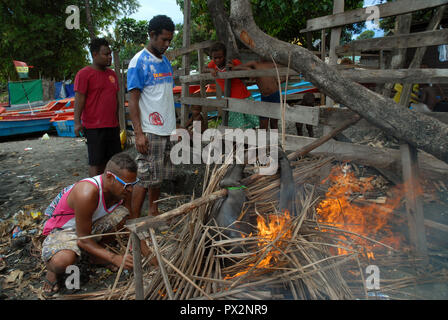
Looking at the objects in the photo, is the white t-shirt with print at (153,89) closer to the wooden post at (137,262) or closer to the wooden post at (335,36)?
the wooden post at (335,36)

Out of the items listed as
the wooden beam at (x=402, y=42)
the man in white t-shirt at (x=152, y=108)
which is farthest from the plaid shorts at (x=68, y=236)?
the wooden beam at (x=402, y=42)

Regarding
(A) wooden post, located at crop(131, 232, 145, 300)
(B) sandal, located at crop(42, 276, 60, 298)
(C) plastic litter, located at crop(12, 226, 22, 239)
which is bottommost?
(B) sandal, located at crop(42, 276, 60, 298)

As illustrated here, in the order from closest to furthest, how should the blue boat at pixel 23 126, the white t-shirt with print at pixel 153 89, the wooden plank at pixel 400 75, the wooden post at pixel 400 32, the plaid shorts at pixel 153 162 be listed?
the wooden plank at pixel 400 75 < the white t-shirt with print at pixel 153 89 < the plaid shorts at pixel 153 162 < the wooden post at pixel 400 32 < the blue boat at pixel 23 126

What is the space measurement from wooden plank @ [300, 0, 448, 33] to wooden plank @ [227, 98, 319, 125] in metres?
0.98

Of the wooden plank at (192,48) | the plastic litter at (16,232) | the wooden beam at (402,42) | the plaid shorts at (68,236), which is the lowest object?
the plastic litter at (16,232)

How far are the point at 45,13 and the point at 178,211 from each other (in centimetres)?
1986

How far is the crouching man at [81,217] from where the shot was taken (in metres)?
2.34

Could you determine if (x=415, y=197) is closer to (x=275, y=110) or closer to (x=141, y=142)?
(x=275, y=110)

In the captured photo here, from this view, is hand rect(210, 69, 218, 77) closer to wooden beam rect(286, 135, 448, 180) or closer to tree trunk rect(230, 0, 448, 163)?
tree trunk rect(230, 0, 448, 163)

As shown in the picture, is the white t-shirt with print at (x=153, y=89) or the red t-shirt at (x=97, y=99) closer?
the white t-shirt with print at (x=153, y=89)

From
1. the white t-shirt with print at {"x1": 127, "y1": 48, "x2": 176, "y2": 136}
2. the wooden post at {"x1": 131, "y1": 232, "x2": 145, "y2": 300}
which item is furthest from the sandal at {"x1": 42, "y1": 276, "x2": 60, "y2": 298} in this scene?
the white t-shirt with print at {"x1": 127, "y1": 48, "x2": 176, "y2": 136}

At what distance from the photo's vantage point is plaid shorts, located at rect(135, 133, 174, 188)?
3.25 meters

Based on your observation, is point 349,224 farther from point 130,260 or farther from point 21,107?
point 21,107
